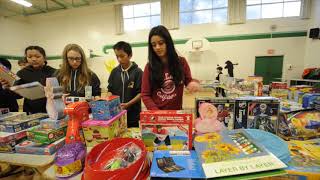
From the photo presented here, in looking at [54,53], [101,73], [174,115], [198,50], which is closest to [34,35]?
[54,53]

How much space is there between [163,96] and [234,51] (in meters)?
6.22

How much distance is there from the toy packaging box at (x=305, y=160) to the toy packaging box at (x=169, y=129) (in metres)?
0.42

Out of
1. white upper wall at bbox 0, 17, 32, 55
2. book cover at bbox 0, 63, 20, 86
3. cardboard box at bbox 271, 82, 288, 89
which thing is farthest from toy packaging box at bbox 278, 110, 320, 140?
white upper wall at bbox 0, 17, 32, 55

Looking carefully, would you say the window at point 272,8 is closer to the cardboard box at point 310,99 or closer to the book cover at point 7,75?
the cardboard box at point 310,99

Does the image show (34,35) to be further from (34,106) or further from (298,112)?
(298,112)

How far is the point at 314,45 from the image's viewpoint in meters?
5.62

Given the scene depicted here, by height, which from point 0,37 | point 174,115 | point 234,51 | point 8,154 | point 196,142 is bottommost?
point 8,154

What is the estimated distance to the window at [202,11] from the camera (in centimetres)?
657

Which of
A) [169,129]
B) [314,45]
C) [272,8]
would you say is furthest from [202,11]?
[169,129]

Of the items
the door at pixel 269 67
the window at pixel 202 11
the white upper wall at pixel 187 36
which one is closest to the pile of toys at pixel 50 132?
the white upper wall at pixel 187 36

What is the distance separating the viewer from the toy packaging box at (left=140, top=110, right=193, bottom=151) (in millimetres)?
867

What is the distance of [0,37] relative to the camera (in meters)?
7.27

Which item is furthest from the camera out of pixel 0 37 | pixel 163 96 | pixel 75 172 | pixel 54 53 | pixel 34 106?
pixel 54 53

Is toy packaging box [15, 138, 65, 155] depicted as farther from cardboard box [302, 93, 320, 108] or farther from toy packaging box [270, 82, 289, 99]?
toy packaging box [270, 82, 289, 99]
